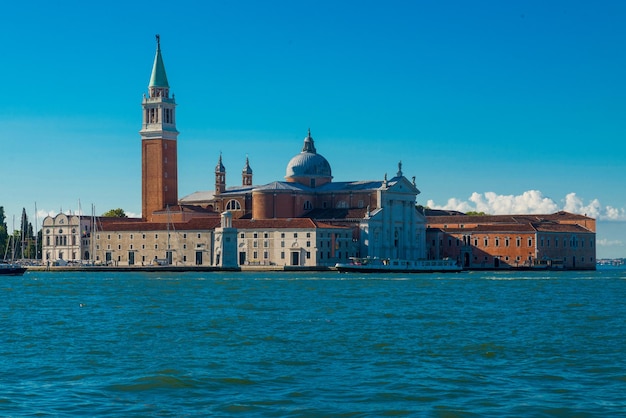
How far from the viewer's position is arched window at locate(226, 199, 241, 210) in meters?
84.4

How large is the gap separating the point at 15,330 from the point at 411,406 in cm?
1223

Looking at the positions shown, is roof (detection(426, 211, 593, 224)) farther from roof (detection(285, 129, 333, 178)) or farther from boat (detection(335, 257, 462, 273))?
boat (detection(335, 257, 462, 273))

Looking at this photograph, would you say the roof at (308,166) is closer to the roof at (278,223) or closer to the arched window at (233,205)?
the arched window at (233,205)

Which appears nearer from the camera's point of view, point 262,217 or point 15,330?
point 15,330

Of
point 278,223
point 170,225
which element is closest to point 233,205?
point 170,225

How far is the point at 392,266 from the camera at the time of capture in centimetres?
7125

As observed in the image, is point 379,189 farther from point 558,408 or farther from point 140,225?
point 558,408

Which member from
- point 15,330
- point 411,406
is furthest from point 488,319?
point 411,406

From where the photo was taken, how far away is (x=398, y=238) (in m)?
79.4

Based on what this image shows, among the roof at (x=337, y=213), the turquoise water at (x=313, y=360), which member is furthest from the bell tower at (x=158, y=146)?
the turquoise water at (x=313, y=360)

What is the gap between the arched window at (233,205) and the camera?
3322 inches

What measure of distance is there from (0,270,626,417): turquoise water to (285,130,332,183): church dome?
172 ft

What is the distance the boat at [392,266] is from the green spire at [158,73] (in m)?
22.4

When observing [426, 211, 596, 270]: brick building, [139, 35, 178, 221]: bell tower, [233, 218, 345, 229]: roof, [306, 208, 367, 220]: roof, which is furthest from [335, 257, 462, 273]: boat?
[139, 35, 178, 221]: bell tower
